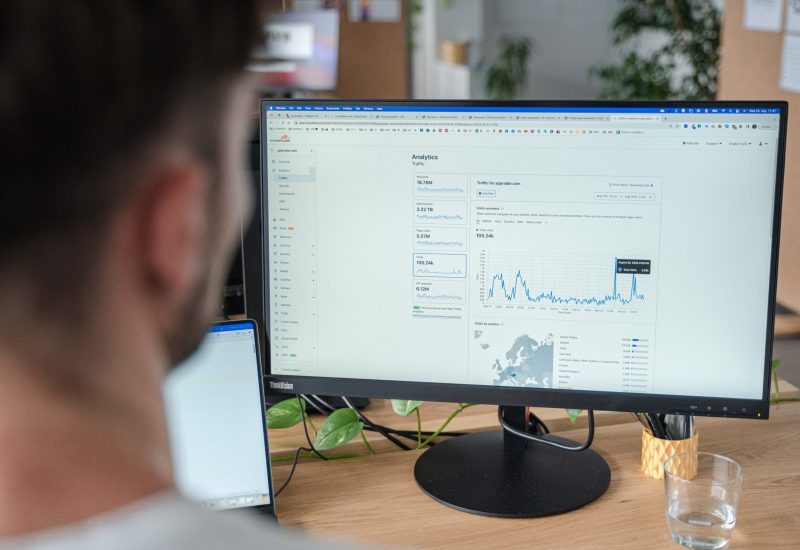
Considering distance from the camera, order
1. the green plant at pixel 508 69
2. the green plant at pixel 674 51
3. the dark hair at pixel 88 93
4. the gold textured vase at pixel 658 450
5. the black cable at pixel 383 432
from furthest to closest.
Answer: the green plant at pixel 508 69
the green plant at pixel 674 51
the black cable at pixel 383 432
the gold textured vase at pixel 658 450
the dark hair at pixel 88 93

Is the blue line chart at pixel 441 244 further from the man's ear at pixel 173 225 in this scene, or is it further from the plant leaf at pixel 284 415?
the man's ear at pixel 173 225

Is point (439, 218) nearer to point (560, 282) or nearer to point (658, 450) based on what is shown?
point (560, 282)

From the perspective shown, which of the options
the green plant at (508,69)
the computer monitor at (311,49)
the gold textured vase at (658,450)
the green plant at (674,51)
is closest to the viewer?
the gold textured vase at (658,450)

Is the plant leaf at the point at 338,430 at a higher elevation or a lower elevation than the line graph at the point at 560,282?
lower

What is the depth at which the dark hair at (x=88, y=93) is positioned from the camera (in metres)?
0.31

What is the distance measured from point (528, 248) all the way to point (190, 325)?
67 centimetres

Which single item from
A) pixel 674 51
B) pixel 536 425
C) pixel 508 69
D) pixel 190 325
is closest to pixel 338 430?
pixel 536 425

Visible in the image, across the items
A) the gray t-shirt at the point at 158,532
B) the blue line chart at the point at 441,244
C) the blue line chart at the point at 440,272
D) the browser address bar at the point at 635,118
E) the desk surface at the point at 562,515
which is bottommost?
the desk surface at the point at 562,515

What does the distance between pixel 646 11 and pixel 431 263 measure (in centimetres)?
489

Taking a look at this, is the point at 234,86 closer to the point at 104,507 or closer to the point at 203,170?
the point at 203,170

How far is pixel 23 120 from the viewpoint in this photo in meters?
0.31

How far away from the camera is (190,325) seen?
40cm

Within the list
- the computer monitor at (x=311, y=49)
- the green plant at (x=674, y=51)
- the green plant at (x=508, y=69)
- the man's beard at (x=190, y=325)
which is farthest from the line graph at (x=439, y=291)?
the green plant at (x=508, y=69)

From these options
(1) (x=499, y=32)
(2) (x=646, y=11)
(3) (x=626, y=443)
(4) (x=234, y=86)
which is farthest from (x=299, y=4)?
(4) (x=234, y=86)
